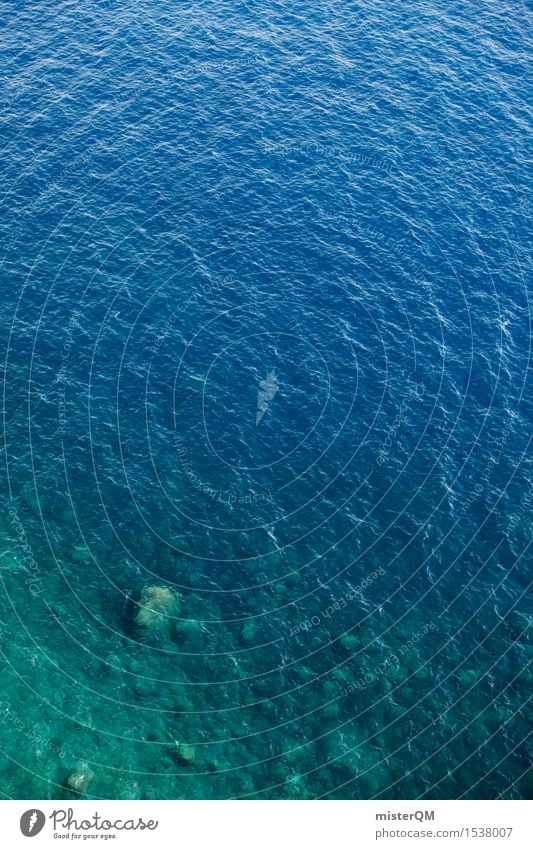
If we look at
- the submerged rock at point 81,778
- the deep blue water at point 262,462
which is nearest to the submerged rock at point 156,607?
the deep blue water at point 262,462

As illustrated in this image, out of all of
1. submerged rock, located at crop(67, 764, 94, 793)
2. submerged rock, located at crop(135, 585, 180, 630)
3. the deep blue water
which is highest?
the deep blue water

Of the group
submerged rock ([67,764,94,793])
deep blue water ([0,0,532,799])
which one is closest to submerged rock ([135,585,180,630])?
deep blue water ([0,0,532,799])

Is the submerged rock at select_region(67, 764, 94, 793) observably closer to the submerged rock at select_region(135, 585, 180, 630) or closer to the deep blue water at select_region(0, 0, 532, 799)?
the deep blue water at select_region(0, 0, 532, 799)

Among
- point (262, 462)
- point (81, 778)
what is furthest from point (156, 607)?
point (262, 462)

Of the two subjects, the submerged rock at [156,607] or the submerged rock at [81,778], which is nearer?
the submerged rock at [81,778]

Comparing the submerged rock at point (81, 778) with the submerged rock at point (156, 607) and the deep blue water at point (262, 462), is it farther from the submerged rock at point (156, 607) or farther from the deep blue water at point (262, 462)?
the submerged rock at point (156, 607)

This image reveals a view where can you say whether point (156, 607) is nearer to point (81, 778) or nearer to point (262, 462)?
point (81, 778)

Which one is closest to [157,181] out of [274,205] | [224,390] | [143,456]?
[274,205]
